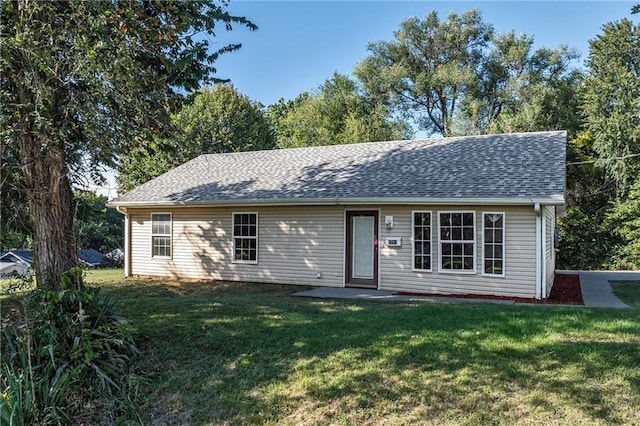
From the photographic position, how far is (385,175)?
12305 mm

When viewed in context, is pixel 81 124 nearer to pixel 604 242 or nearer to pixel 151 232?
pixel 151 232

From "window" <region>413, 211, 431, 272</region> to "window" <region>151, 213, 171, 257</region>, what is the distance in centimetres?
732

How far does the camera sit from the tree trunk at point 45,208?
603cm

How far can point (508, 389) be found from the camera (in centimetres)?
459

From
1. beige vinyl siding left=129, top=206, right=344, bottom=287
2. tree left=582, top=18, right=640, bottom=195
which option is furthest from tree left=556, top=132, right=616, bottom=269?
beige vinyl siding left=129, top=206, right=344, bottom=287

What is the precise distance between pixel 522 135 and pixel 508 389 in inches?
409

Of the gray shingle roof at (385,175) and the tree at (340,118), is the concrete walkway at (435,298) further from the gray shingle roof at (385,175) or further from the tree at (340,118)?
the tree at (340,118)

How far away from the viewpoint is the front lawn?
14.5 ft

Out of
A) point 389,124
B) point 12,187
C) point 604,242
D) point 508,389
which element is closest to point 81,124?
point 12,187

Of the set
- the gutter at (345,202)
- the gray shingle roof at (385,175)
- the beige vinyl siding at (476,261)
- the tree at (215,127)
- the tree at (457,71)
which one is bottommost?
the beige vinyl siding at (476,261)

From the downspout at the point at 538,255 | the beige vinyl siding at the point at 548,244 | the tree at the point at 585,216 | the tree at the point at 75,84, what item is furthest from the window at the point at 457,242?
the tree at the point at 585,216

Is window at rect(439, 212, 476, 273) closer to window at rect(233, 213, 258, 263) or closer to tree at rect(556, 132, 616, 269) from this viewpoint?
window at rect(233, 213, 258, 263)

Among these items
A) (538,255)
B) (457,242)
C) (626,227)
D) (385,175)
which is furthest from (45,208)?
(626,227)

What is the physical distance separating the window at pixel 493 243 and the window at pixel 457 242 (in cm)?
25
